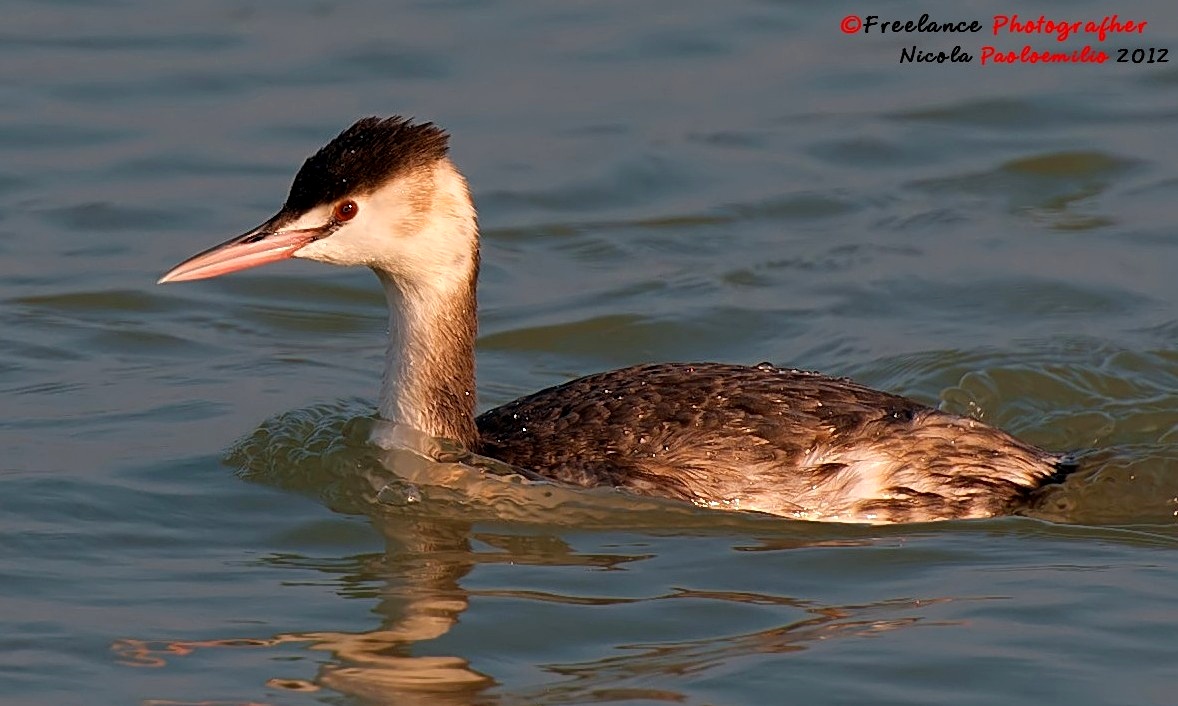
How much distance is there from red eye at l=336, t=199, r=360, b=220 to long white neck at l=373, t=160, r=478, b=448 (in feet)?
0.85

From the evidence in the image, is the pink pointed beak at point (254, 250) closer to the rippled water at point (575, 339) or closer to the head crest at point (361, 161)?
A: the head crest at point (361, 161)

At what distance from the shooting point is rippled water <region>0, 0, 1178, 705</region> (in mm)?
7359

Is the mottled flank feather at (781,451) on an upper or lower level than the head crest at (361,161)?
lower

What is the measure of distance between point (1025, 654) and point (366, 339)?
5102 millimetres

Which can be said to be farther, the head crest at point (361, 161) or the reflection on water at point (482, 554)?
the head crest at point (361, 161)

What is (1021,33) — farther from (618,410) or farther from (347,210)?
(347,210)

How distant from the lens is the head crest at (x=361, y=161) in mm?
8805

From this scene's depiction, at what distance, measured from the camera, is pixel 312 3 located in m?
15.7

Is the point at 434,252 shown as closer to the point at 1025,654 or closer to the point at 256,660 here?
the point at 256,660

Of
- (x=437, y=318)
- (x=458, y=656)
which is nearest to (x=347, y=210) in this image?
(x=437, y=318)

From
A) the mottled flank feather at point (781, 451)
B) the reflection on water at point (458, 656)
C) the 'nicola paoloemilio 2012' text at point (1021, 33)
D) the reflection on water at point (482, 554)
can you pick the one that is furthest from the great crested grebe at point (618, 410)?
the 'nicola paoloemilio 2012' text at point (1021, 33)

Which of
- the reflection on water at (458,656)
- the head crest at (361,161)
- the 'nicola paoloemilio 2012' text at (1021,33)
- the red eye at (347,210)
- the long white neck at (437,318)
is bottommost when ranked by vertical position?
the reflection on water at (458,656)

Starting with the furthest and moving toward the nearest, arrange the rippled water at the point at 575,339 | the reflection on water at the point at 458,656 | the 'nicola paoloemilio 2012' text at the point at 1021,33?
the 'nicola paoloemilio 2012' text at the point at 1021,33 → the rippled water at the point at 575,339 → the reflection on water at the point at 458,656

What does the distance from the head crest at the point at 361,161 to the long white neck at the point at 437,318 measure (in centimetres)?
13
